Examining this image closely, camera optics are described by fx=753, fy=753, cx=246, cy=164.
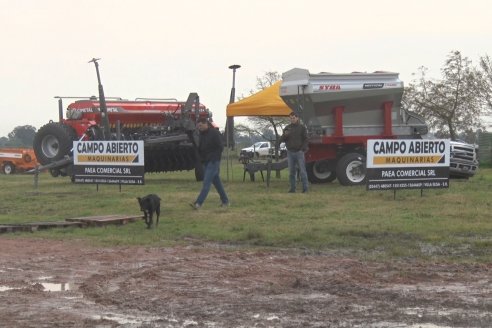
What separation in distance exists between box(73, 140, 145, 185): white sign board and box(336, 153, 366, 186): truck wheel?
5.21 metres

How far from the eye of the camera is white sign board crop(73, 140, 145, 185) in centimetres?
1744

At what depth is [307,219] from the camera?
41.0 ft

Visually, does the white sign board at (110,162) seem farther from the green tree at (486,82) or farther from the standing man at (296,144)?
the green tree at (486,82)

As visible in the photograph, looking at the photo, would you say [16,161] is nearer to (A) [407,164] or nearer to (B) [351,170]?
(B) [351,170]

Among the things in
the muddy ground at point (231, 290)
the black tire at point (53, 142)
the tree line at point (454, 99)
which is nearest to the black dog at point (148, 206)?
the muddy ground at point (231, 290)

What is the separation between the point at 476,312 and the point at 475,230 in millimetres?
5022

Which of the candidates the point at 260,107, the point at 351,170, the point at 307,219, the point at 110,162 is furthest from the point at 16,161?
the point at 307,219

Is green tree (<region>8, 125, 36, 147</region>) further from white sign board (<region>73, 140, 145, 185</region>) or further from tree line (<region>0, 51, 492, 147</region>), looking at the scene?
white sign board (<region>73, 140, 145, 185</region>)

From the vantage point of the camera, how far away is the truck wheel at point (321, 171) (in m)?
20.6

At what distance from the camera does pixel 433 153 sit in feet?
51.7

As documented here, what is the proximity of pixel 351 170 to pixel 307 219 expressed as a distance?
7.18 metres

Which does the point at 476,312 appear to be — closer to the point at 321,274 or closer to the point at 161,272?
the point at 321,274

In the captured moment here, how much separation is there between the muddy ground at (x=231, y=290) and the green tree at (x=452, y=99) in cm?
3473

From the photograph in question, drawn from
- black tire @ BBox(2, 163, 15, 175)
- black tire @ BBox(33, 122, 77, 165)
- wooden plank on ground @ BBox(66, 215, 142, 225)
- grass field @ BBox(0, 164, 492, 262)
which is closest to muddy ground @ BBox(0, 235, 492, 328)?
grass field @ BBox(0, 164, 492, 262)
